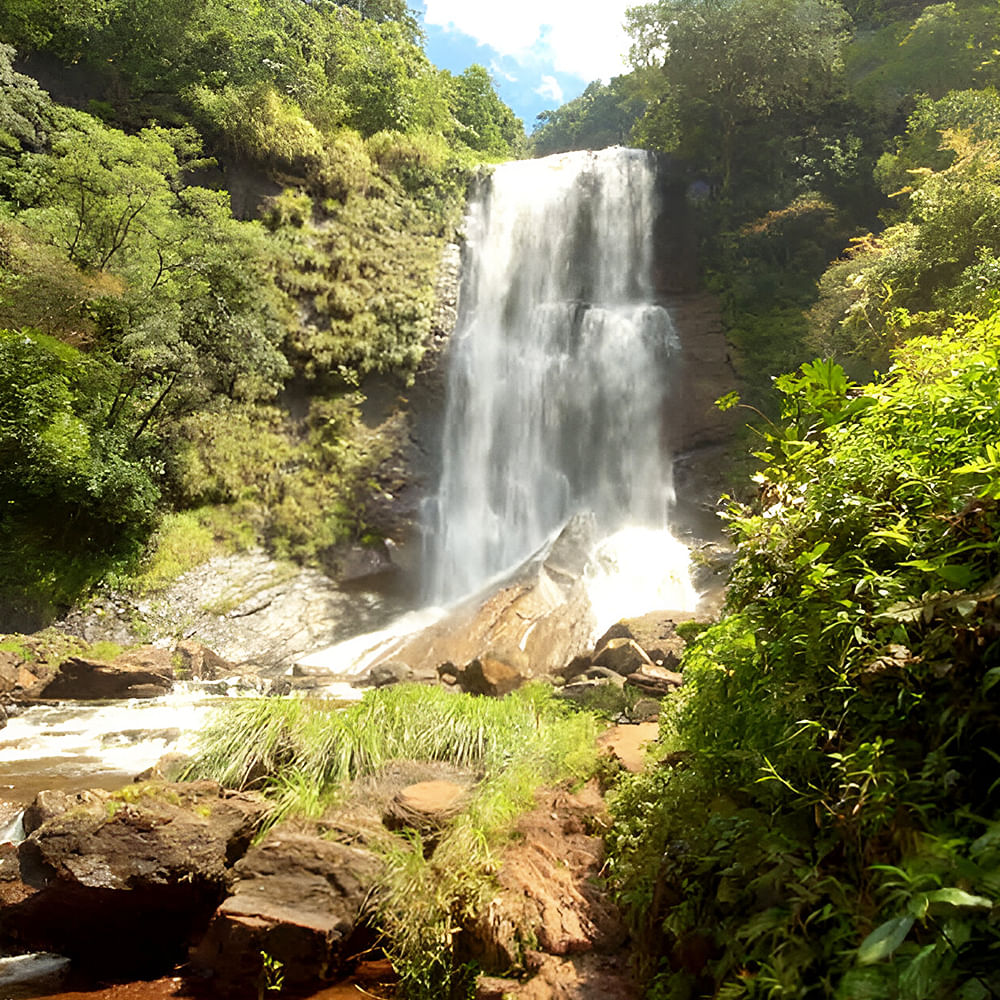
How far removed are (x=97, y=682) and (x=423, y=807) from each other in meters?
7.65

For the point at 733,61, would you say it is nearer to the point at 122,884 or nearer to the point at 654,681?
the point at 654,681

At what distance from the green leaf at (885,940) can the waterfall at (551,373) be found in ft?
49.6

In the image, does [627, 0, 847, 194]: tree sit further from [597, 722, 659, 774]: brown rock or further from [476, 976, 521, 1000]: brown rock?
[476, 976, 521, 1000]: brown rock

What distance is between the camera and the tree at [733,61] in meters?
18.9

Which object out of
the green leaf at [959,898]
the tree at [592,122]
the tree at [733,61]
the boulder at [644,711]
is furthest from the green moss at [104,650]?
the tree at [592,122]

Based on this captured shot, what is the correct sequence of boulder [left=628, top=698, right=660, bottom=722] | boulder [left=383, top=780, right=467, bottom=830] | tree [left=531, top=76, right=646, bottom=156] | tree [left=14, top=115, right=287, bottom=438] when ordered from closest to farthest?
boulder [left=383, top=780, right=467, bottom=830]
boulder [left=628, top=698, right=660, bottom=722]
tree [left=14, top=115, right=287, bottom=438]
tree [left=531, top=76, right=646, bottom=156]

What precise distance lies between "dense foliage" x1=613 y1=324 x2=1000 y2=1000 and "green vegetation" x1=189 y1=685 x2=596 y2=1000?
1210mm

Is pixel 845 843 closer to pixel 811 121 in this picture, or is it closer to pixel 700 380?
pixel 700 380

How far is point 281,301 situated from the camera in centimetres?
1658

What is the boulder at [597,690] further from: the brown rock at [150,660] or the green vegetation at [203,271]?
the green vegetation at [203,271]

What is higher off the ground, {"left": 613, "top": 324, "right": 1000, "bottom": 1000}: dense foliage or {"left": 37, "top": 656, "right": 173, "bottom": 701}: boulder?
{"left": 613, "top": 324, "right": 1000, "bottom": 1000}: dense foliage

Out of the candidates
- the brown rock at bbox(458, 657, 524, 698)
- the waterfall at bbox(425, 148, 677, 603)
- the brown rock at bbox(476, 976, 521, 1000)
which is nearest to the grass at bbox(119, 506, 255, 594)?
the waterfall at bbox(425, 148, 677, 603)

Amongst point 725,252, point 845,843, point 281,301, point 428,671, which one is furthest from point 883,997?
point 725,252

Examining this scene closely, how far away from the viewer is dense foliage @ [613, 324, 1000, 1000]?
1.25 meters
